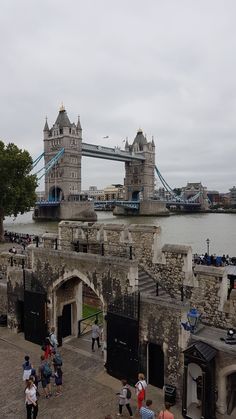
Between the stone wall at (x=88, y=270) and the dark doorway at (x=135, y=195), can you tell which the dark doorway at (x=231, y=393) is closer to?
the stone wall at (x=88, y=270)

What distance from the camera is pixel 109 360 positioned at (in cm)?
1162

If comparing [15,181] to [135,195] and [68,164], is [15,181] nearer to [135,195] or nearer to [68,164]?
[68,164]

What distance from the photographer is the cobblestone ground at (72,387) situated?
960cm

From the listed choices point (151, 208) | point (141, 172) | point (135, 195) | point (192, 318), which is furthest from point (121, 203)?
point (192, 318)

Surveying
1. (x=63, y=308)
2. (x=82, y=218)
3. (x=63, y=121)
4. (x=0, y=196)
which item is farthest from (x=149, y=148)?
(x=63, y=308)

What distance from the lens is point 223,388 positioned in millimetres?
9156

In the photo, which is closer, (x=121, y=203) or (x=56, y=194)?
(x=121, y=203)

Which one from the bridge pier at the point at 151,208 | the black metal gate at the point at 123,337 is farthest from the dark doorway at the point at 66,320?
the bridge pier at the point at 151,208

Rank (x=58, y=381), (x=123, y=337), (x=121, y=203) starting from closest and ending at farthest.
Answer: (x=58, y=381) → (x=123, y=337) → (x=121, y=203)

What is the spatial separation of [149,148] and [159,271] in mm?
152213

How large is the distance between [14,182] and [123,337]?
91.7ft

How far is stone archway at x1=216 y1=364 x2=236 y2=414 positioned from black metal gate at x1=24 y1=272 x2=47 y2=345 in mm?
7085

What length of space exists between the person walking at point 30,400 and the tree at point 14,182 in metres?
26.2

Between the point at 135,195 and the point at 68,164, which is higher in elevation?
the point at 68,164
